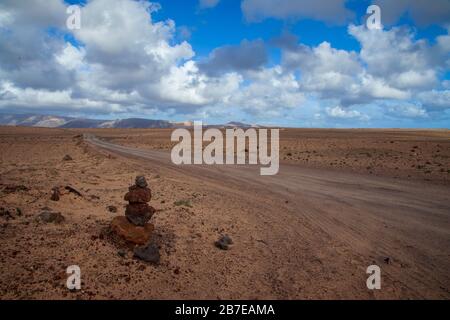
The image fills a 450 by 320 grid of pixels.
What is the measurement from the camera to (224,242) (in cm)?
886

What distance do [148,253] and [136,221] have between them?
1085 millimetres

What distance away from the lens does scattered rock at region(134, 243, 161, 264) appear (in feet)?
24.8

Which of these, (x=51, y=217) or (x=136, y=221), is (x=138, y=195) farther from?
(x=51, y=217)

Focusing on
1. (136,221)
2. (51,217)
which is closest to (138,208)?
(136,221)

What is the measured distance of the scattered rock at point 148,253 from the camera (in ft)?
24.8

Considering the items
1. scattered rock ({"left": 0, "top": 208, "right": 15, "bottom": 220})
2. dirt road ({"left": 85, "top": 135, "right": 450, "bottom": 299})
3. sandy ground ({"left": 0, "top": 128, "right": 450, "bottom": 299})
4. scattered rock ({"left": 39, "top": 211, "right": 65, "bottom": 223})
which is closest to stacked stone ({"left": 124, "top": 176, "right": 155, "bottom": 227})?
sandy ground ({"left": 0, "top": 128, "right": 450, "bottom": 299})

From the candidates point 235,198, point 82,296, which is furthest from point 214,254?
point 235,198

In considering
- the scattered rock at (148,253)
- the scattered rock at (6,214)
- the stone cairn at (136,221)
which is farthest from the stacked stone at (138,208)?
the scattered rock at (6,214)

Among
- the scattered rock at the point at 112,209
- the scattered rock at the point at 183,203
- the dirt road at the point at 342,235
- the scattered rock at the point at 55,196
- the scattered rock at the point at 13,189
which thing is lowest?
the dirt road at the point at 342,235

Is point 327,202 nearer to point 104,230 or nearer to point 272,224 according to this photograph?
point 272,224

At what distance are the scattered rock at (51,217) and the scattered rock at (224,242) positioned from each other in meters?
4.45

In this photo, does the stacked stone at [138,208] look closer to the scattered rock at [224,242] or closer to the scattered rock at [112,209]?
the scattered rock at [224,242]
